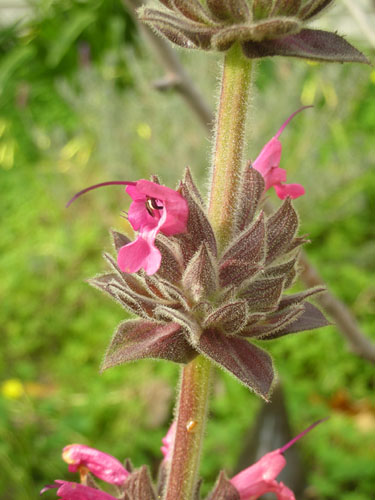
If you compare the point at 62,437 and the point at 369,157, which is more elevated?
the point at 369,157

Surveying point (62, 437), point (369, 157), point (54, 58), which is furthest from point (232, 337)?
point (369, 157)

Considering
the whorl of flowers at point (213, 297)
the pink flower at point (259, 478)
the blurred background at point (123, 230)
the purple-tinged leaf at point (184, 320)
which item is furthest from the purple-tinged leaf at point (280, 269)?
the blurred background at point (123, 230)

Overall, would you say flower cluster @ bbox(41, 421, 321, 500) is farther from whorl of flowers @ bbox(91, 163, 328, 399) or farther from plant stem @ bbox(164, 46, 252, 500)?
whorl of flowers @ bbox(91, 163, 328, 399)

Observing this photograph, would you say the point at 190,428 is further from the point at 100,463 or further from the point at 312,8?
the point at 312,8

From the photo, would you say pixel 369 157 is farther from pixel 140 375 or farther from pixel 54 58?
pixel 54 58

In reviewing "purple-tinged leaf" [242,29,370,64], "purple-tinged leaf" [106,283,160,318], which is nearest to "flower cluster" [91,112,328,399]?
"purple-tinged leaf" [106,283,160,318]

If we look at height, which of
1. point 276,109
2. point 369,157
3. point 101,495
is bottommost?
point 101,495

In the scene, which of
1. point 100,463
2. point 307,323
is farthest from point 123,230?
point 307,323
